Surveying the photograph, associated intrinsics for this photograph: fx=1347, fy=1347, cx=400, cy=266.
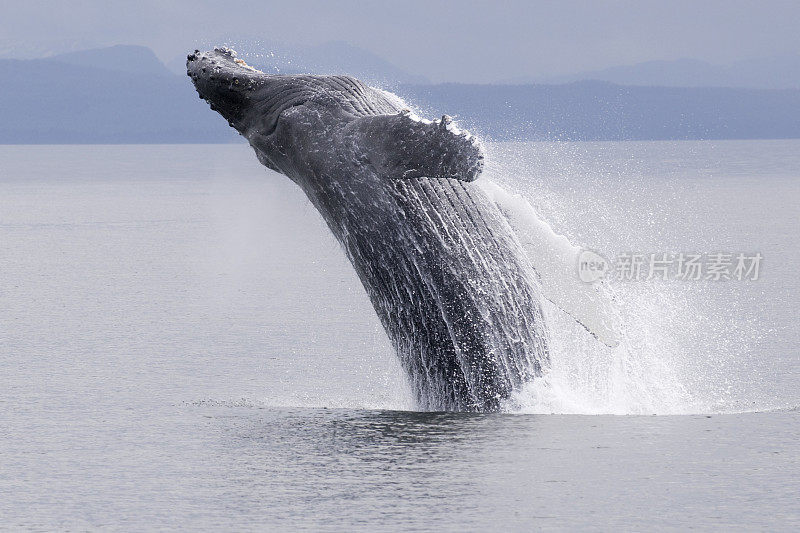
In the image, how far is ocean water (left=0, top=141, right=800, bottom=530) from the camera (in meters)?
6.43

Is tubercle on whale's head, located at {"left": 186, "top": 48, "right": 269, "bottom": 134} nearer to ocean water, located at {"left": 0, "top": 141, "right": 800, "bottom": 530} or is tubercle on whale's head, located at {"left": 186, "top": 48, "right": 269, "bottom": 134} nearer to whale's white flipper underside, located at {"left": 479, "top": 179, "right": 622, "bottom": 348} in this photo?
ocean water, located at {"left": 0, "top": 141, "right": 800, "bottom": 530}

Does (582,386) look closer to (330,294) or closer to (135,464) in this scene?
(135,464)

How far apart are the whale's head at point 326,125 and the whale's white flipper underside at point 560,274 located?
1144mm

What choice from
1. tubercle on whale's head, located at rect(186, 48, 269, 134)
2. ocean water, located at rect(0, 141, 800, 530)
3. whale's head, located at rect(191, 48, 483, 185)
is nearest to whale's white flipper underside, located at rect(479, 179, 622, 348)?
ocean water, located at rect(0, 141, 800, 530)

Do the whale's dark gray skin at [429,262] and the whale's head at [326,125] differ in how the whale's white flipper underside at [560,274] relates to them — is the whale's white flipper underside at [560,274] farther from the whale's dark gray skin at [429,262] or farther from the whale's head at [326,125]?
the whale's head at [326,125]

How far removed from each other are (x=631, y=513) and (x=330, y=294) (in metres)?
9.56

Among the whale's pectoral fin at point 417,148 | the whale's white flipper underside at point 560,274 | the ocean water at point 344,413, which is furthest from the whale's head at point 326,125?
the whale's white flipper underside at point 560,274

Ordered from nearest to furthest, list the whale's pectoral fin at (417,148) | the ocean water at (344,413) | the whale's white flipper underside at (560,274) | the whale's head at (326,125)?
the ocean water at (344,413) → the whale's pectoral fin at (417,148) → the whale's head at (326,125) → the whale's white flipper underside at (560,274)

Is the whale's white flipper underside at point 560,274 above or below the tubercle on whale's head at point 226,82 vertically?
below

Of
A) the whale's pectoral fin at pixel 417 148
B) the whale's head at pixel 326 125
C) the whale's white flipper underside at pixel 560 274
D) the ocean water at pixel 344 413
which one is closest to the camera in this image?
the ocean water at pixel 344 413

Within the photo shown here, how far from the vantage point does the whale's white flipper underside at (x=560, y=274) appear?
9.37 m

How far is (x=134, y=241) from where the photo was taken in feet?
77.9

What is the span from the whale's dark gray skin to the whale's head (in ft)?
0.05

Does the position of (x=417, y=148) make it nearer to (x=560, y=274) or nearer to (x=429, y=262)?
(x=429, y=262)
